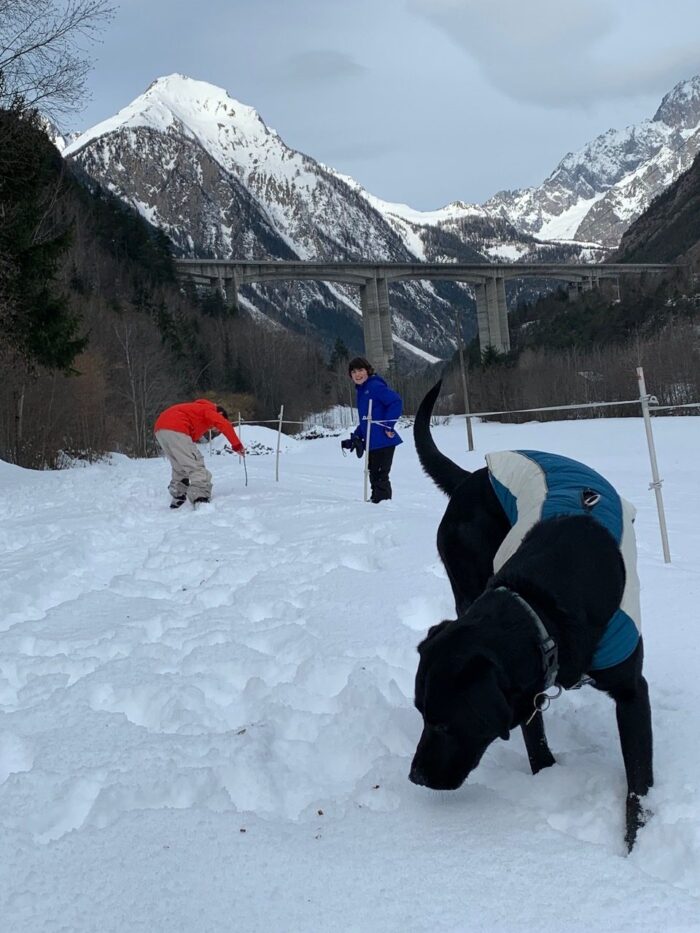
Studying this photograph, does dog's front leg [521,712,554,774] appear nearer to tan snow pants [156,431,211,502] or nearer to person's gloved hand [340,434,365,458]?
person's gloved hand [340,434,365,458]

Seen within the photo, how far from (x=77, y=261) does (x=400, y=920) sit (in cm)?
5293

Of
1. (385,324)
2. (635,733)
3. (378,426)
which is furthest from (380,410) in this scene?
(385,324)

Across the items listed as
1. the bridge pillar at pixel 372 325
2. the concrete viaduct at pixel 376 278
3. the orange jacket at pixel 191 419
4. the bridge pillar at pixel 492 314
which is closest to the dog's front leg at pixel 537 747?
the orange jacket at pixel 191 419

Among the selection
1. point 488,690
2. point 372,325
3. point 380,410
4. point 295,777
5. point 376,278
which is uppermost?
point 376,278

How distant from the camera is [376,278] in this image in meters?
Answer: 92.6

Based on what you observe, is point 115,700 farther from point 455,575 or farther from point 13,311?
point 13,311

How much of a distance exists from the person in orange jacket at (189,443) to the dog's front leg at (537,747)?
8067 millimetres

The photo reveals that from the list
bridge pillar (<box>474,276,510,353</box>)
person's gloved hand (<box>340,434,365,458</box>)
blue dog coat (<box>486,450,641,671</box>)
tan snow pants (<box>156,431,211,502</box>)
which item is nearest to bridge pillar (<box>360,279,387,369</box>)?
bridge pillar (<box>474,276,510,353</box>)

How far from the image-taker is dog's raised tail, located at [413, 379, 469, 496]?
3.91 metres

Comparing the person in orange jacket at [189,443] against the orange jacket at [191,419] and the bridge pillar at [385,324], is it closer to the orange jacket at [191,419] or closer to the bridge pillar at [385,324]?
the orange jacket at [191,419]

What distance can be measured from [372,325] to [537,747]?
8764 cm

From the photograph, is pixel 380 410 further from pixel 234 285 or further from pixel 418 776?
pixel 234 285

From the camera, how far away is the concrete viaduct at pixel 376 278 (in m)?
87.4

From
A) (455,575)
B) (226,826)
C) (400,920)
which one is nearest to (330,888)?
(400,920)
